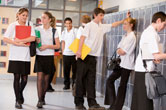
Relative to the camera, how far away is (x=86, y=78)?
542cm

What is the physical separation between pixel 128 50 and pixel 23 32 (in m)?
1.76

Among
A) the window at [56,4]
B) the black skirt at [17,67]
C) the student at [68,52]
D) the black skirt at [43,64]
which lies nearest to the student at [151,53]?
the black skirt at [43,64]

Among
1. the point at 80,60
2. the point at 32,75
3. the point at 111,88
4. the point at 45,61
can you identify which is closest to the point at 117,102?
the point at 111,88

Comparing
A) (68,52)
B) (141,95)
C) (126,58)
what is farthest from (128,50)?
(68,52)

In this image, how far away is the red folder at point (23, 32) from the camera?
5.21 m

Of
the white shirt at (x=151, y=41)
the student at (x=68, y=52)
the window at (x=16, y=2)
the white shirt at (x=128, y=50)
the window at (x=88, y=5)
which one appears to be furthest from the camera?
the window at (x=88, y=5)

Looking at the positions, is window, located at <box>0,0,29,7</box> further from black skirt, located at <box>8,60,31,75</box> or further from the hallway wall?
black skirt, located at <box>8,60,31,75</box>

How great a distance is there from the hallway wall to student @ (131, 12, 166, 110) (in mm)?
625

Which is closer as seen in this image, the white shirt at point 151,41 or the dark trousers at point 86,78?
the white shirt at point 151,41

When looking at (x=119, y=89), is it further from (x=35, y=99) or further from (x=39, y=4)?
(x=39, y=4)

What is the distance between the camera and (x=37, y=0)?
9617mm

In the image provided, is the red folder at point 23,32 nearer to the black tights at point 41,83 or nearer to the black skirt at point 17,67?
the black skirt at point 17,67

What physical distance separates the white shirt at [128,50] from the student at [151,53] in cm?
108

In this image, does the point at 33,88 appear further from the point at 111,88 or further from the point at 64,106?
the point at 111,88
